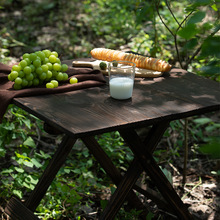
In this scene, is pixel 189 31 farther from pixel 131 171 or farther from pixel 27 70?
pixel 131 171

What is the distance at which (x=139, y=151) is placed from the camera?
186 cm

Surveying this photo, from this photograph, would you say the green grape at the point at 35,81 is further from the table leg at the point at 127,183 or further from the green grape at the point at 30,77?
the table leg at the point at 127,183

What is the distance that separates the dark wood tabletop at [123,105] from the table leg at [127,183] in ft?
0.84

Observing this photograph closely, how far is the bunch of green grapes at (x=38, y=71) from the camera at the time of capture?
1769mm

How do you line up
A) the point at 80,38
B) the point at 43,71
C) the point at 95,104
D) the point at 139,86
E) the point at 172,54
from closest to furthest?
the point at 95,104 → the point at 43,71 → the point at 139,86 → the point at 172,54 → the point at 80,38

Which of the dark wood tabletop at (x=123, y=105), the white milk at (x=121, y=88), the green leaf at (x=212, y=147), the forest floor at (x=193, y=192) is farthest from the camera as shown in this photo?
the forest floor at (x=193, y=192)

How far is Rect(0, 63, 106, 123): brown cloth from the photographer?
170 cm

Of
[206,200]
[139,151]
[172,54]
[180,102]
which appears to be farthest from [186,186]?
[172,54]

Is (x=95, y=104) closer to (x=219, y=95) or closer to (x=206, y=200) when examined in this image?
(x=219, y=95)

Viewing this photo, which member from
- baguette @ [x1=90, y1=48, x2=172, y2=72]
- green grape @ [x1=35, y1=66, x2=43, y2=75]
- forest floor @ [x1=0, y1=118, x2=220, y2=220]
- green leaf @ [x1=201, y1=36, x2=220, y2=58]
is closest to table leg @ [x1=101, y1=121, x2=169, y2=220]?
baguette @ [x1=90, y1=48, x2=172, y2=72]

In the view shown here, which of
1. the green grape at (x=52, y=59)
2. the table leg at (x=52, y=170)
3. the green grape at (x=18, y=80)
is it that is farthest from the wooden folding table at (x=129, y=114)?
the green grape at (x=52, y=59)

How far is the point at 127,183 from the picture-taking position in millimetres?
1940

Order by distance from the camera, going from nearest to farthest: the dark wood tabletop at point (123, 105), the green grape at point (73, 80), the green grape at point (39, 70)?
the dark wood tabletop at point (123, 105)
the green grape at point (39, 70)
the green grape at point (73, 80)

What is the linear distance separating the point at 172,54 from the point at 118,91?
124 inches
